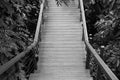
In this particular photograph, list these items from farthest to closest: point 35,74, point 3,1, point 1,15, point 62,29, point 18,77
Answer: point 62,29
point 35,74
point 18,77
point 1,15
point 3,1

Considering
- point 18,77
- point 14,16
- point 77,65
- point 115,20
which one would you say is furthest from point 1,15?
point 115,20

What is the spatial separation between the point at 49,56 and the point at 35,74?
4.06ft

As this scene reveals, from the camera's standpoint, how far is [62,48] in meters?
6.64

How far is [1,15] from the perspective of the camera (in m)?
2.69

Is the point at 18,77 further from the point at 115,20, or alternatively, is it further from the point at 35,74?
the point at 115,20

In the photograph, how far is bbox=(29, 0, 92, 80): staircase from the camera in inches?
199

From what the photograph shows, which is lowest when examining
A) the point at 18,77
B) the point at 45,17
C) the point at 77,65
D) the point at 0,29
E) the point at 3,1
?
the point at 77,65

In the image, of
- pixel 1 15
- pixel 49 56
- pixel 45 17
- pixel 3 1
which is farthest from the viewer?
pixel 45 17

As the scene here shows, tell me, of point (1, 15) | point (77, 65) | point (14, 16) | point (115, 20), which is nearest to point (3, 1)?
point (1, 15)

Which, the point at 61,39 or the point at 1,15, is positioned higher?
the point at 1,15

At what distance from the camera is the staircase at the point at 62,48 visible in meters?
5.05

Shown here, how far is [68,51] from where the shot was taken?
255 inches

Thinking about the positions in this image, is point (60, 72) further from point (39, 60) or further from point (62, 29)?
point (62, 29)

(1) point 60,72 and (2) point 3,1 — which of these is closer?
(2) point 3,1
